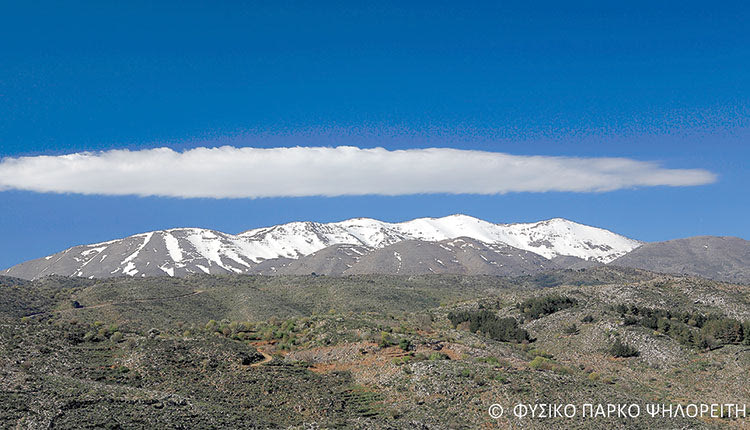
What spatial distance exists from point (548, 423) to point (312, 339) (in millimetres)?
26968

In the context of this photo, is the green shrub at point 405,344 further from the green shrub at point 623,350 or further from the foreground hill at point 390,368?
the green shrub at point 623,350

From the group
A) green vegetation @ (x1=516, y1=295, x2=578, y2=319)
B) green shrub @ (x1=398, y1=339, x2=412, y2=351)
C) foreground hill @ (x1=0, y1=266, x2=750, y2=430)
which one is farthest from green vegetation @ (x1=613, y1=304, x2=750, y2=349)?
green shrub @ (x1=398, y1=339, x2=412, y2=351)

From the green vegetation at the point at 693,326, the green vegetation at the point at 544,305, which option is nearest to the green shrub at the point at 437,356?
the green vegetation at the point at 693,326

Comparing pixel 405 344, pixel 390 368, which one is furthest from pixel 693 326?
pixel 390 368

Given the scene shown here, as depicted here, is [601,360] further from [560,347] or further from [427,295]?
[427,295]

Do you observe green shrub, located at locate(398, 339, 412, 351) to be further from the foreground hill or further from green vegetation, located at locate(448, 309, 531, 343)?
green vegetation, located at locate(448, 309, 531, 343)

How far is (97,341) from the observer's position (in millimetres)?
47156
